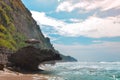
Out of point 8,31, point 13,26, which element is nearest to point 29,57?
point 8,31

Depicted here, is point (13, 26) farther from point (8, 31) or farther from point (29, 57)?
point (29, 57)

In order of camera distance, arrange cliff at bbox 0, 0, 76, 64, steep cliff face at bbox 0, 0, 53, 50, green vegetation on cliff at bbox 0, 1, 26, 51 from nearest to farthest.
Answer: green vegetation on cliff at bbox 0, 1, 26, 51 < cliff at bbox 0, 0, 76, 64 < steep cliff face at bbox 0, 0, 53, 50

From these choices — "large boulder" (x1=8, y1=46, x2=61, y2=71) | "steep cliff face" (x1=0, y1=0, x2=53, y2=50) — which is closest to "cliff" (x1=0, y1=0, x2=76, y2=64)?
"steep cliff face" (x1=0, y1=0, x2=53, y2=50)

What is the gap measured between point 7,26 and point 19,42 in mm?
10195

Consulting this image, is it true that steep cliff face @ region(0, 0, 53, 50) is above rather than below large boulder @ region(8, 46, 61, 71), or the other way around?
above

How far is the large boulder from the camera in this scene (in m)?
73.4

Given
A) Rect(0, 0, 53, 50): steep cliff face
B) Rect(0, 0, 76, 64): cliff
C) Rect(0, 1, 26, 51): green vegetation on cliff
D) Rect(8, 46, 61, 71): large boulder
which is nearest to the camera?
Rect(8, 46, 61, 71): large boulder

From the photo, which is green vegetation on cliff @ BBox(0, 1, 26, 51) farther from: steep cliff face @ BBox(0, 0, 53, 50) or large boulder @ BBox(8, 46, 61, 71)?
large boulder @ BBox(8, 46, 61, 71)

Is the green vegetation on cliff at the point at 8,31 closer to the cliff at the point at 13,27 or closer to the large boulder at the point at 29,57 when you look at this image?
the cliff at the point at 13,27

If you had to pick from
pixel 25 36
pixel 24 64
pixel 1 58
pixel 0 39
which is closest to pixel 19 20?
pixel 25 36

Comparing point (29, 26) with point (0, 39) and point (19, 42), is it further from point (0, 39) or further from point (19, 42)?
point (0, 39)

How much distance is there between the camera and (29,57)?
243 ft

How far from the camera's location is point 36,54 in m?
73.9

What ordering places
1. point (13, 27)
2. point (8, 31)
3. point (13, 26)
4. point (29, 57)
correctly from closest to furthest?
point (29, 57) < point (8, 31) < point (13, 26) < point (13, 27)
